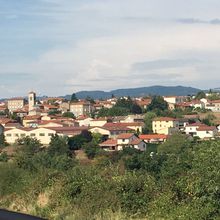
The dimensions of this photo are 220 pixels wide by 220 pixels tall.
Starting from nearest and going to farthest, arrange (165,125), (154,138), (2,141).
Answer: (2,141) < (154,138) < (165,125)

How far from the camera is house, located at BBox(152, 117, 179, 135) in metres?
75.7

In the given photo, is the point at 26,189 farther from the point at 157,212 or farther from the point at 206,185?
the point at 206,185

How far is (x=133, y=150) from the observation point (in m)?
53.8

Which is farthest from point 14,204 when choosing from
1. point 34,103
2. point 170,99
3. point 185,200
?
point 170,99

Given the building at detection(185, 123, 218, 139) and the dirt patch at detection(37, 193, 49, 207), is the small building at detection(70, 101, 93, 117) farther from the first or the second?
the dirt patch at detection(37, 193, 49, 207)

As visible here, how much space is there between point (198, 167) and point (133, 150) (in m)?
46.1

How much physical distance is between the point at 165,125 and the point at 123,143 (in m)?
15.3

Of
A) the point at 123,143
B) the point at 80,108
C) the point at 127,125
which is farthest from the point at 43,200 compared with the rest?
the point at 80,108

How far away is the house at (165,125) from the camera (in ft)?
248

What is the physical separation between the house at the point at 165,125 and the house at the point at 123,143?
11.1 meters

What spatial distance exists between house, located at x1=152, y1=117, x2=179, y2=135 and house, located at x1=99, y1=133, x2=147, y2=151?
11.1m

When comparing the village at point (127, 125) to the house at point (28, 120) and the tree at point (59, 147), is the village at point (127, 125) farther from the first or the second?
the tree at point (59, 147)

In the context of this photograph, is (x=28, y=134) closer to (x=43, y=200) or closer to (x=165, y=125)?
(x=165, y=125)

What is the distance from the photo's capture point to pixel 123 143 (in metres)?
63.1
